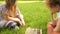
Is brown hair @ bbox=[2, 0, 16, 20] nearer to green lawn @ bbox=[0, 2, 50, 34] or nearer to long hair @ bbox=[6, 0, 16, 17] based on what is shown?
long hair @ bbox=[6, 0, 16, 17]

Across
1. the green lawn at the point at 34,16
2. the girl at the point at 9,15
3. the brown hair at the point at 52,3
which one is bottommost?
the green lawn at the point at 34,16

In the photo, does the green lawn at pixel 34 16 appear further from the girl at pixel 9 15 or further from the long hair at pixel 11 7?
the long hair at pixel 11 7

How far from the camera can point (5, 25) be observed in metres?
3.66

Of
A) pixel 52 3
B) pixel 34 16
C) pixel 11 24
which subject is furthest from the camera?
pixel 34 16

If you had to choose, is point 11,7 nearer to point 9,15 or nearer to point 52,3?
point 9,15

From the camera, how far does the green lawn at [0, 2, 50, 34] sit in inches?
141

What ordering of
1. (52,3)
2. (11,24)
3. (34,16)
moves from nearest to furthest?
(52,3) → (11,24) → (34,16)

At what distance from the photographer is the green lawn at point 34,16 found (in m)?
3.58

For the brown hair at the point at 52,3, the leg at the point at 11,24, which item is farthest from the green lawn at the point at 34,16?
the brown hair at the point at 52,3

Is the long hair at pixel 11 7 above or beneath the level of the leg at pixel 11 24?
above

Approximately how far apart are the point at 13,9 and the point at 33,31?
2.61 feet

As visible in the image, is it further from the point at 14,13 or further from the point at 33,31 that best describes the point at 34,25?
the point at 33,31

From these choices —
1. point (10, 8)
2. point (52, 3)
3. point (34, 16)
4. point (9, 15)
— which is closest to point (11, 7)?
point (10, 8)

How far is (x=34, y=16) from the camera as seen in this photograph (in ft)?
14.7
